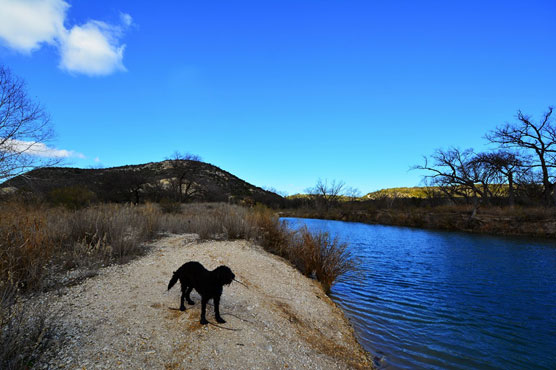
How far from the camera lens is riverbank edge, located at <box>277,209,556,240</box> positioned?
20.3 m

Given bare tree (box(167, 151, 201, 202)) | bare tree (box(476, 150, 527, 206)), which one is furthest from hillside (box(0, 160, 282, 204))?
bare tree (box(476, 150, 527, 206))

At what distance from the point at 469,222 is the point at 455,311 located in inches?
853

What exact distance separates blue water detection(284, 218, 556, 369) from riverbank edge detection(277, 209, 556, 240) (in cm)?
622

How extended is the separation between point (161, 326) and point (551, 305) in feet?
28.8

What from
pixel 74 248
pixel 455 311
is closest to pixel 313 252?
pixel 455 311

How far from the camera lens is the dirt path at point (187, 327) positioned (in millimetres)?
2766

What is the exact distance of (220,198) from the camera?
35.9m

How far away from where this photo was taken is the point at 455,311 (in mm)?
6398

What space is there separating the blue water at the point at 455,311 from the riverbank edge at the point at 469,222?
622cm

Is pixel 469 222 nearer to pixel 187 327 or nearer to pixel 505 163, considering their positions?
pixel 505 163

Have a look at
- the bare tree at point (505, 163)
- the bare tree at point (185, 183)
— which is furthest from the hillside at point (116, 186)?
the bare tree at point (505, 163)

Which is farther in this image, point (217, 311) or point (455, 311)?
point (455, 311)


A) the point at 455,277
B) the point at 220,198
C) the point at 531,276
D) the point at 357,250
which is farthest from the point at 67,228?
the point at 220,198

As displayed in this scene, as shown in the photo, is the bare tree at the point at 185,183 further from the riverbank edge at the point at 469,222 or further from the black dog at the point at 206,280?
the black dog at the point at 206,280
